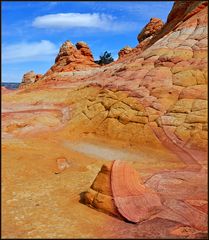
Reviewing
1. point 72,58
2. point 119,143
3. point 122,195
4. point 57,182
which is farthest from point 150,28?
point 122,195

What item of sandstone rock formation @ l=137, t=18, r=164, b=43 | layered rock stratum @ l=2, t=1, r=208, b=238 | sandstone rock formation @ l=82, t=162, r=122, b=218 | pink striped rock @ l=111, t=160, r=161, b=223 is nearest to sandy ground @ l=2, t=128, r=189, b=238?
layered rock stratum @ l=2, t=1, r=208, b=238

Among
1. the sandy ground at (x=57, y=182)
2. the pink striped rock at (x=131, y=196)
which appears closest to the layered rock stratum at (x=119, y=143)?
the sandy ground at (x=57, y=182)

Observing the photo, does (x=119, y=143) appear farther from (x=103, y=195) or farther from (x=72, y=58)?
(x=72, y=58)

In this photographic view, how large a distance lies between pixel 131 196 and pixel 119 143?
838cm

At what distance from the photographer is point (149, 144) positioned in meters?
19.5

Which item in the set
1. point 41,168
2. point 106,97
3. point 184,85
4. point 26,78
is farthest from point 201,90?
point 26,78

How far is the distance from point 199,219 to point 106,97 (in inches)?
539

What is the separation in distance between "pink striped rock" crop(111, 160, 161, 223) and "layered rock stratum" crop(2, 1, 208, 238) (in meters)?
0.16

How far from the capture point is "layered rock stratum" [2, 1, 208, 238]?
37.3 ft

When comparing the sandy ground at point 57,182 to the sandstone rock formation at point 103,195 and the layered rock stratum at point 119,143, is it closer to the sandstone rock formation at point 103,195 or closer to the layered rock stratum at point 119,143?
the layered rock stratum at point 119,143

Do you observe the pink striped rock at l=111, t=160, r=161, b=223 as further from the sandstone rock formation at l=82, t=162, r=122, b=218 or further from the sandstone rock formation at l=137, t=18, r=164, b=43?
the sandstone rock formation at l=137, t=18, r=164, b=43

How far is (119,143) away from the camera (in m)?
20.5

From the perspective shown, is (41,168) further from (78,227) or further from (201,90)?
(201,90)

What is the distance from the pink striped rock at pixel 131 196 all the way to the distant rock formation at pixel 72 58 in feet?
119
